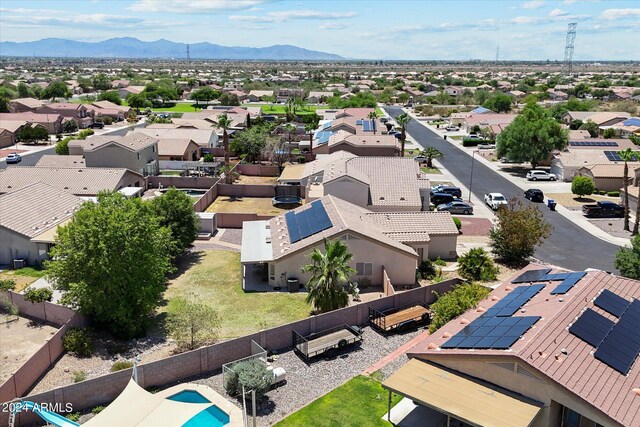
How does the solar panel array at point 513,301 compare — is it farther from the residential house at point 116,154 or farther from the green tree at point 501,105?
the green tree at point 501,105

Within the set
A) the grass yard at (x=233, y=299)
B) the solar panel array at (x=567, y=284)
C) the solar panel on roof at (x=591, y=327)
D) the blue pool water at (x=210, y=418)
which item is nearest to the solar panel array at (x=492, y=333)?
the solar panel on roof at (x=591, y=327)

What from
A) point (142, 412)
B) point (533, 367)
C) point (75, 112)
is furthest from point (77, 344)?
point (75, 112)

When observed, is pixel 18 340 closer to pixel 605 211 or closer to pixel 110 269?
pixel 110 269

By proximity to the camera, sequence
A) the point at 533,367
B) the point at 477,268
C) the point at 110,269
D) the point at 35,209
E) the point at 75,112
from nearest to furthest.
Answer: the point at 533,367 → the point at 110,269 → the point at 477,268 → the point at 35,209 → the point at 75,112

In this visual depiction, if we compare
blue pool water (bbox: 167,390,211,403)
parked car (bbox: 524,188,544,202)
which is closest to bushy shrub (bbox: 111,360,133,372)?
blue pool water (bbox: 167,390,211,403)

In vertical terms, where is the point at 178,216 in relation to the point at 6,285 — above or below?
above
